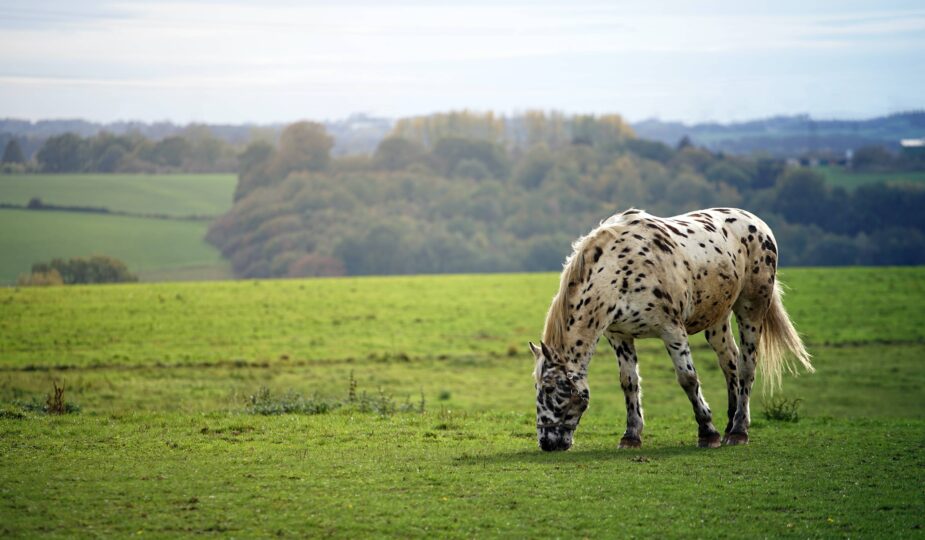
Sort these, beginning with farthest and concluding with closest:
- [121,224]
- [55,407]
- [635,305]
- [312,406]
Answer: [121,224], [312,406], [55,407], [635,305]

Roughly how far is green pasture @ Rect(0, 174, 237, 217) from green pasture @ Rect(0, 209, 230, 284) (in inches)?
198

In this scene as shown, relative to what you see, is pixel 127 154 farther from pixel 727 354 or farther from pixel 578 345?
pixel 578 345

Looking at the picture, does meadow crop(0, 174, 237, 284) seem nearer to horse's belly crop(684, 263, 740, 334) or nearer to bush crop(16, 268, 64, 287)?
bush crop(16, 268, 64, 287)

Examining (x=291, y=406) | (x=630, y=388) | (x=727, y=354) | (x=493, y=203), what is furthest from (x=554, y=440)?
(x=493, y=203)

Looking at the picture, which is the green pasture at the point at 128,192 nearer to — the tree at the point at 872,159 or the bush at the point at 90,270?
the bush at the point at 90,270

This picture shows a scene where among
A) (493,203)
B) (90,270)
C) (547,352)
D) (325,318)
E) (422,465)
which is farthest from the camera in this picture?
(493,203)

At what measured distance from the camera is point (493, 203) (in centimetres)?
14050

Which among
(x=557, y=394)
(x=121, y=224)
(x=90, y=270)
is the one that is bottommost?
(x=90, y=270)

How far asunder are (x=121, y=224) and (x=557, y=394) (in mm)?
109813

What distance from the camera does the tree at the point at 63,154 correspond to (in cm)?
13050

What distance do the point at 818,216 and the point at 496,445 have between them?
4825 inches

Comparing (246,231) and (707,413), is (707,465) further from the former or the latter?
(246,231)

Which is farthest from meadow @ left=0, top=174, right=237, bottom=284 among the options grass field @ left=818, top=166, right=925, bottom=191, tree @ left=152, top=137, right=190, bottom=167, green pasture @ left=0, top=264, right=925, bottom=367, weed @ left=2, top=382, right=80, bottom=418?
grass field @ left=818, top=166, right=925, bottom=191

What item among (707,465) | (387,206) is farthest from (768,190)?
(707,465)
